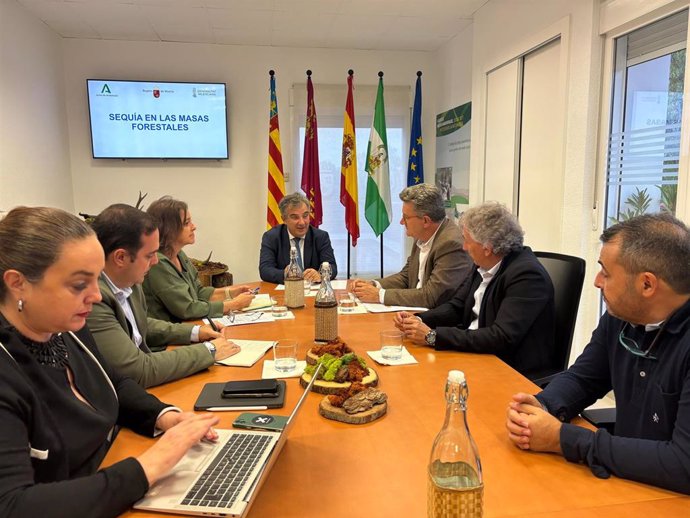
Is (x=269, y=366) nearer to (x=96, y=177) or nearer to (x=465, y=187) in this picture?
(x=465, y=187)

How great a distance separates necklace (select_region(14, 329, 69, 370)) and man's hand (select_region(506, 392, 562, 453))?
3.41 feet

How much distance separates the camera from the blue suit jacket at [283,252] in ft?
11.5

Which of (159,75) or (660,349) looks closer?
(660,349)

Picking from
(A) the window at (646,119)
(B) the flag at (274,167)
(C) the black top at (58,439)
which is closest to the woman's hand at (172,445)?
(C) the black top at (58,439)

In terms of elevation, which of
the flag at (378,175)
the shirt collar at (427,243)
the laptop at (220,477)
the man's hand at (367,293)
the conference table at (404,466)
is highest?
the flag at (378,175)

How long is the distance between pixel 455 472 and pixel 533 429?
36cm

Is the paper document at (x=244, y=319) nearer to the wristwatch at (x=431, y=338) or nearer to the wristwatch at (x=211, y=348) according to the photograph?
the wristwatch at (x=211, y=348)

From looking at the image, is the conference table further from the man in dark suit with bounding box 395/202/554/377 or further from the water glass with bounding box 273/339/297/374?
the man in dark suit with bounding box 395/202/554/377

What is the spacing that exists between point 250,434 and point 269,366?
536 mm

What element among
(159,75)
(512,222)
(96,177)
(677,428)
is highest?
(159,75)

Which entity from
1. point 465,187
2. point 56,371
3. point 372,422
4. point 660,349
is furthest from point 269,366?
point 465,187

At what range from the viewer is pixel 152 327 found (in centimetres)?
205

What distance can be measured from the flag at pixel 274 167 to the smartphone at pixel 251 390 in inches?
148

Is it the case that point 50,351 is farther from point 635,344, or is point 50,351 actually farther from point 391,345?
point 635,344
